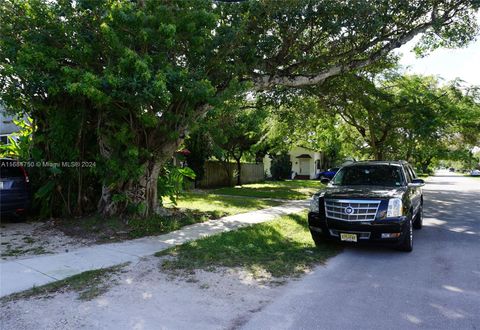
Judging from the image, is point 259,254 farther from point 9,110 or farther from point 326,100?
point 326,100

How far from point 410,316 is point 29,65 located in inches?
305

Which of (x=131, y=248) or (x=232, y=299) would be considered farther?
(x=131, y=248)

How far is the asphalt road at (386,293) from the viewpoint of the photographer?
4.12m

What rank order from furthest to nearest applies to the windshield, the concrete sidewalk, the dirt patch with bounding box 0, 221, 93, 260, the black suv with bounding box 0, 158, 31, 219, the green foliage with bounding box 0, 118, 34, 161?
the green foliage with bounding box 0, 118, 34, 161 → the black suv with bounding box 0, 158, 31, 219 → the windshield → the dirt patch with bounding box 0, 221, 93, 260 → the concrete sidewalk

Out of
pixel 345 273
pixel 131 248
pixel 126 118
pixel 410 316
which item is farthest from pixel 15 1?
pixel 410 316

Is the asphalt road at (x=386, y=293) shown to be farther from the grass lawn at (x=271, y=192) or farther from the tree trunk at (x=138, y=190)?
the grass lawn at (x=271, y=192)

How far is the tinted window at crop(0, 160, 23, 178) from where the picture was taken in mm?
8508

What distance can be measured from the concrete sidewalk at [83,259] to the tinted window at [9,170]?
10.5 feet

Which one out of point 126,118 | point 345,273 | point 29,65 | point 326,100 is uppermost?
point 326,100

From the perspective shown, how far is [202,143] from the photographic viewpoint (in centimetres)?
2075

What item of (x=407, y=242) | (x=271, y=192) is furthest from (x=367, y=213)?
(x=271, y=192)

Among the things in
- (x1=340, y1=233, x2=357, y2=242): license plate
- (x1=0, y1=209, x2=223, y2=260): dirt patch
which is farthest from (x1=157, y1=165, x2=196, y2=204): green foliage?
(x1=340, y1=233, x2=357, y2=242): license plate

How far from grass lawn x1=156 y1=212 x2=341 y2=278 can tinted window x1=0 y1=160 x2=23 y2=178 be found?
14.9 feet

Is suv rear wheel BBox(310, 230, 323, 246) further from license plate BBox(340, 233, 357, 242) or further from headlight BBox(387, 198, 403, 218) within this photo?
headlight BBox(387, 198, 403, 218)
